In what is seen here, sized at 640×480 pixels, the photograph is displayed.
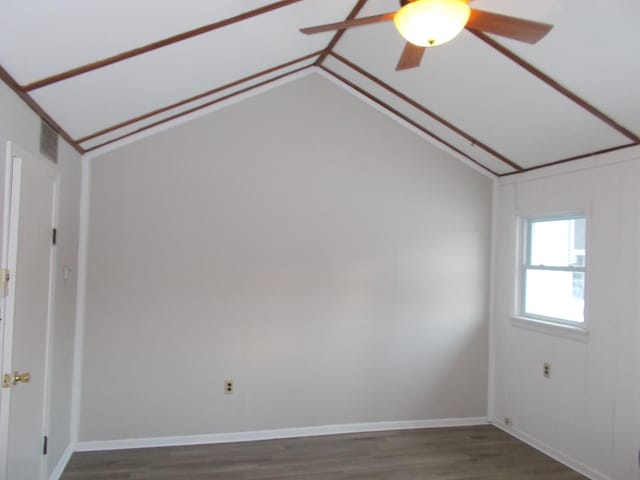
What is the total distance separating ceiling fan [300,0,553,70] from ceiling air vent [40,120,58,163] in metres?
1.69

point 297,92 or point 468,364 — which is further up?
point 297,92

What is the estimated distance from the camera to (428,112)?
381 cm

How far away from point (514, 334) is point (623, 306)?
1146 mm

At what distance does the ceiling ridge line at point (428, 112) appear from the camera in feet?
12.0

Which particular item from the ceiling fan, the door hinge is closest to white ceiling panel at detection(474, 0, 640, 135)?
the ceiling fan

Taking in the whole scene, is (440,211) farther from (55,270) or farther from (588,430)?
(55,270)

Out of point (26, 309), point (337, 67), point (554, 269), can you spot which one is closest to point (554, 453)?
point (554, 269)

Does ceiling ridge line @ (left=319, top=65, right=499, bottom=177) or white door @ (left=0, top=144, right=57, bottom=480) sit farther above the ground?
ceiling ridge line @ (left=319, top=65, right=499, bottom=177)

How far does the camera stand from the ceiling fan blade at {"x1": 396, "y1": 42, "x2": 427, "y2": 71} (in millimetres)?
2037

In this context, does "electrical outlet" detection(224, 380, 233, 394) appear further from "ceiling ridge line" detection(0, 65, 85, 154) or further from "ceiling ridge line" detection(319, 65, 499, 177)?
"ceiling ridge line" detection(319, 65, 499, 177)

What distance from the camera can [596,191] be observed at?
332 cm

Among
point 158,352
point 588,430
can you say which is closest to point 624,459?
point 588,430

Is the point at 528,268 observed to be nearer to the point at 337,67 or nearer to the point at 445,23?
the point at 337,67

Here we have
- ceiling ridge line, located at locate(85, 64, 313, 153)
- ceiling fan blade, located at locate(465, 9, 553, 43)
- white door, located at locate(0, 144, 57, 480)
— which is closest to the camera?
ceiling fan blade, located at locate(465, 9, 553, 43)
